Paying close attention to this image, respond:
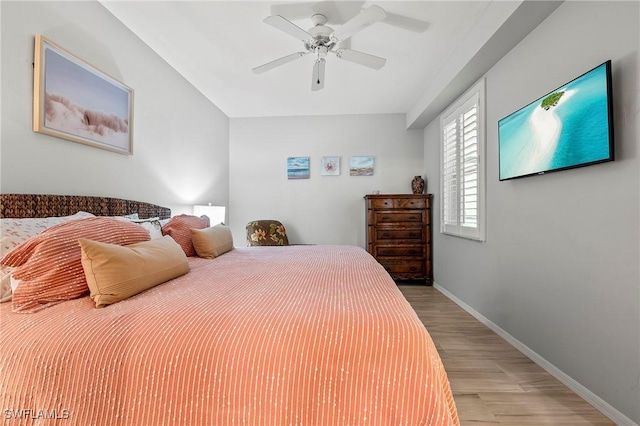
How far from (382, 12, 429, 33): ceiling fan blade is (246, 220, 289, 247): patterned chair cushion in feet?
9.41

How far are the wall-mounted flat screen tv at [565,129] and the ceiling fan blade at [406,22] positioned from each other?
A: 1.01m

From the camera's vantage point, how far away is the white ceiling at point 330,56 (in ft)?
6.75

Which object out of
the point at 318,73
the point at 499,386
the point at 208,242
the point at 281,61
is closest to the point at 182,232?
the point at 208,242

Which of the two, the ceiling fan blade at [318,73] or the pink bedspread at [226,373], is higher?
the ceiling fan blade at [318,73]

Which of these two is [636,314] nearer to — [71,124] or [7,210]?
[7,210]

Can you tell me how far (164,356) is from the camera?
817 millimetres

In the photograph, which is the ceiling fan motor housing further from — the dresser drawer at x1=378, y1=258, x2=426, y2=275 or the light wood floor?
the dresser drawer at x1=378, y1=258, x2=426, y2=275

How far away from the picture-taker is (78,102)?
185cm

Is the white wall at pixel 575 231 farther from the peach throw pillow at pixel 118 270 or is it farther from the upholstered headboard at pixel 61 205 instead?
the upholstered headboard at pixel 61 205

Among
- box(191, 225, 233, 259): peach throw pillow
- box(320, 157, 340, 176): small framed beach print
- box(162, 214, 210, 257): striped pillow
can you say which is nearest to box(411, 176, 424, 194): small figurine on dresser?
box(320, 157, 340, 176): small framed beach print

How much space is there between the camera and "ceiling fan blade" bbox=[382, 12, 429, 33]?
2178 millimetres

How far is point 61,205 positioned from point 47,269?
2.66 ft

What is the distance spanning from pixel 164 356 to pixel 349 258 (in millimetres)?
1426

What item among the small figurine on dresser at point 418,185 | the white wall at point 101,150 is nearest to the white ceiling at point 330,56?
the white wall at point 101,150
